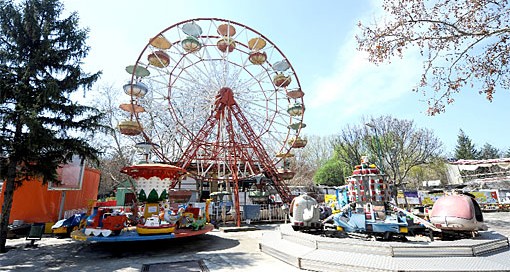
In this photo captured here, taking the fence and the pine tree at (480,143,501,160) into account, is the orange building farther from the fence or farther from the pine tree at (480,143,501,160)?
the pine tree at (480,143,501,160)

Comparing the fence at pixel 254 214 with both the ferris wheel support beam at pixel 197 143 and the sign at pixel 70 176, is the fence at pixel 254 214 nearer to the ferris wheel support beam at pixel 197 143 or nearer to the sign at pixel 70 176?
the ferris wheel support beam at pixel 197 143

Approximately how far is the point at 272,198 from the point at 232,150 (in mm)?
8919

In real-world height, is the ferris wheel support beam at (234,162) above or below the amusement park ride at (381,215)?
above

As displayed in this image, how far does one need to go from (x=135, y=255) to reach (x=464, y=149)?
6166cm

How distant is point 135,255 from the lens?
801 cm

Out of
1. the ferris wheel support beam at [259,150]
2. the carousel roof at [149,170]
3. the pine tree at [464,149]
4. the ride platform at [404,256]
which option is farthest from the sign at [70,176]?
the pine tree at [464,149]

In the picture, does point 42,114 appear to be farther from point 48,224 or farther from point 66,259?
point 48,224

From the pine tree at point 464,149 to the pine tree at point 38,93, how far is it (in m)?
60.1

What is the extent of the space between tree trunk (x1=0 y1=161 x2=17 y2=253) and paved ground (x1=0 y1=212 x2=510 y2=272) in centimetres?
49

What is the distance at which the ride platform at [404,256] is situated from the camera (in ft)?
16.4

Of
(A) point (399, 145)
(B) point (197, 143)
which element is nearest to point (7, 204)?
(B) point (197, 143)

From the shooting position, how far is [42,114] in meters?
9.30

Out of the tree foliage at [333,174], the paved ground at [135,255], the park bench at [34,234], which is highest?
the tree foliage at [333,174]

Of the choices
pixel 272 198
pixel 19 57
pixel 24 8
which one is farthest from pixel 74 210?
pixel 272 198
